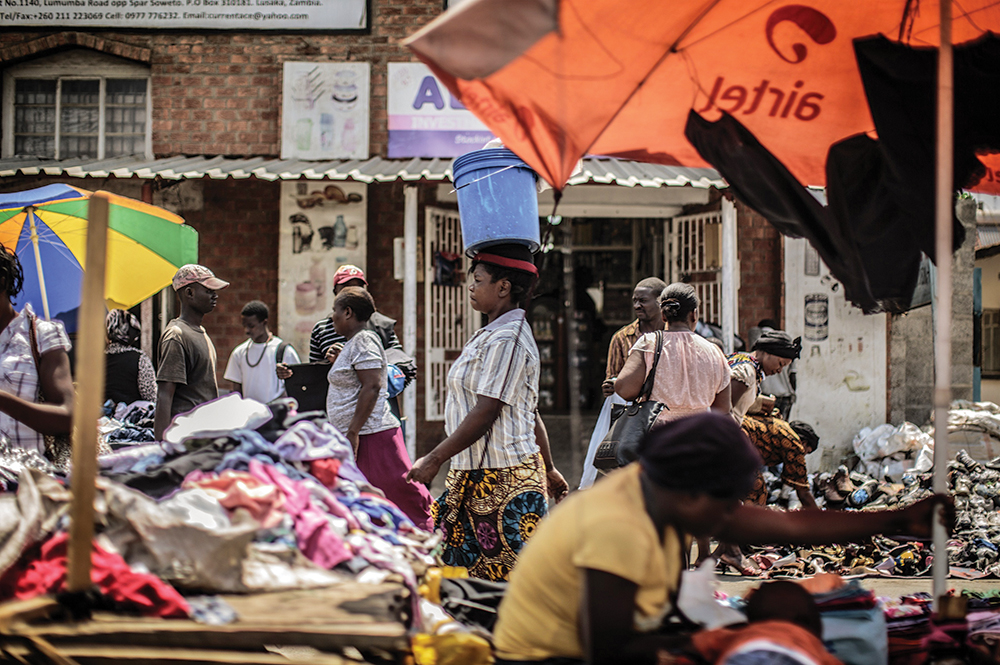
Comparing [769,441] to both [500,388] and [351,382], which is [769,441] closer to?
[351,382]

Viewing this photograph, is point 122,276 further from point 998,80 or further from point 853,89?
point 998,80

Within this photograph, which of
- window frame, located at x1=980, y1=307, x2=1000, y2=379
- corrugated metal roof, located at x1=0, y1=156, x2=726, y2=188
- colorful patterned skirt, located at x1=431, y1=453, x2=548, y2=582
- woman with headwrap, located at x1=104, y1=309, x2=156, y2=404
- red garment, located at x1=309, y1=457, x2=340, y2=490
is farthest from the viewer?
window frame, located at x1=980, y1=307, x2=1000, y2=379

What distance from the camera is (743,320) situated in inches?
371

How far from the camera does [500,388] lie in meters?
3.28

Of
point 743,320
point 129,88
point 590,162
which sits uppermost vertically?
point 129,88

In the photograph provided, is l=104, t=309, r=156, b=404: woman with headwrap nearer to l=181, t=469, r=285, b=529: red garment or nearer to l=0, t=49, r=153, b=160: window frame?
l=0, t=49, r=153, b=160: window frame

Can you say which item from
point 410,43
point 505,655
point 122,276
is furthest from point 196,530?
point 122,276

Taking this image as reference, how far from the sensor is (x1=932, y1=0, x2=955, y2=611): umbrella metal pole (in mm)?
2533

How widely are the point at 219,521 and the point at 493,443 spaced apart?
1327mm

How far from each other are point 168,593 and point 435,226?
7459 millimetres

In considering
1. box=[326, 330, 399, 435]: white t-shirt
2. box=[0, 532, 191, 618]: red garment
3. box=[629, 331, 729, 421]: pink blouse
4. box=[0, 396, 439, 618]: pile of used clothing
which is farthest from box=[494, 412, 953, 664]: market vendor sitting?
box=[326, 330, 399, 435]: white t-shirt

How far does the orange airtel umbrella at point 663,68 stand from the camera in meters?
2.25

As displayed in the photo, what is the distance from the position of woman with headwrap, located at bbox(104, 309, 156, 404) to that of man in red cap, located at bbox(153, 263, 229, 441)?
128 cm

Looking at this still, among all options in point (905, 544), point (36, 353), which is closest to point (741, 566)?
point (905, 544)
